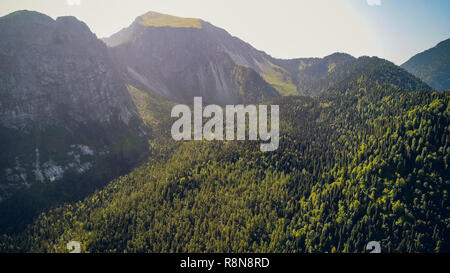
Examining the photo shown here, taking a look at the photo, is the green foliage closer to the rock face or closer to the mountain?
the mountain

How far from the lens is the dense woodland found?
112 meters

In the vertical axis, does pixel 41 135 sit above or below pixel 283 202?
above

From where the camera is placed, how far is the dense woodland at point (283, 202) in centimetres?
11188

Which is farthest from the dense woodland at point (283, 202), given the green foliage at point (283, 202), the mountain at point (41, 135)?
the mountain at point (41, 135)

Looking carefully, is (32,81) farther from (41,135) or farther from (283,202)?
(283,202)

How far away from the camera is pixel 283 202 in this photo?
132000mm

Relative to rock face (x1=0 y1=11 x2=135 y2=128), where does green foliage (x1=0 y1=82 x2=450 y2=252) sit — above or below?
below

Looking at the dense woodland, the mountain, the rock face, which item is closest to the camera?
the dense woodland

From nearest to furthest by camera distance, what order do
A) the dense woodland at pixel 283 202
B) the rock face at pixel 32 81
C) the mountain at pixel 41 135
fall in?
the dense woodland at pixel 283 202
the mountain at pixel 41 135
the rock face at pixel 32 81

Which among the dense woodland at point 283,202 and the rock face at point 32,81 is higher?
the rock face at point 32,81

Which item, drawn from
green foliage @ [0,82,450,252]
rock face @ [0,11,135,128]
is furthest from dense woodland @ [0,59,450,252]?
rock face @ [0,11,135,128]

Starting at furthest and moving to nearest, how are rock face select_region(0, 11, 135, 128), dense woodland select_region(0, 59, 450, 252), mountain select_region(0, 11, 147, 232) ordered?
rock face select_region(0, 11, 135, 128) → mountain select_region(0, 11, 147, 232) → dense woodland select_region(0, 59, 450, 252)

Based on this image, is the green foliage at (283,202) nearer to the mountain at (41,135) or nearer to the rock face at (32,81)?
the mountain at (41,135)

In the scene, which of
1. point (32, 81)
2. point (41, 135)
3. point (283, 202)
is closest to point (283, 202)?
point (283, 202)
